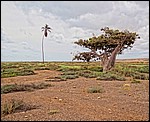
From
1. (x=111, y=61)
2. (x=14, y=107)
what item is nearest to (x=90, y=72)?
(x=111, y=61)

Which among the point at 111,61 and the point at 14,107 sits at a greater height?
the point at 111,61

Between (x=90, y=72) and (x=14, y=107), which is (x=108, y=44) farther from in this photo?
(x=14, y=107)

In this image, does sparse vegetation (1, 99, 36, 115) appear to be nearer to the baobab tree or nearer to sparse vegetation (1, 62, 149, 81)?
sparse vegetation (1, 62, 149, 81)

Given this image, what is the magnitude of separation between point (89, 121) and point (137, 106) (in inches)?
114

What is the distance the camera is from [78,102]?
10.5m

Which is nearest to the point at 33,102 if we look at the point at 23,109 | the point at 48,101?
the point at 48,101

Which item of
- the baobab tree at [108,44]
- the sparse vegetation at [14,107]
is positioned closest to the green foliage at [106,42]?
the baobab tree at [108,44]

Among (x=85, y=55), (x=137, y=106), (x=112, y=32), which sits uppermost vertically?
(x=112, y=32)

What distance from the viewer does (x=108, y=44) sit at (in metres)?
35.3

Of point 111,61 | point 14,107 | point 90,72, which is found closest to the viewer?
point 14,107

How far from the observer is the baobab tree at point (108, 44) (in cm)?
3400

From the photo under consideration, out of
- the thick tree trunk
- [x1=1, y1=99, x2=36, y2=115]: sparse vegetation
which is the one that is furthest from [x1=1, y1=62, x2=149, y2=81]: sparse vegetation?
[x1=1, y1=99, x2=36, y2=115]: sparse vegetation

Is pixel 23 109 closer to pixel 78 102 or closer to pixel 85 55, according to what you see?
pixel 78 102

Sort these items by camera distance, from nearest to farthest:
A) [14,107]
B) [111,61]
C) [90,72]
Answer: [14,107], [90,72], [111,61]
